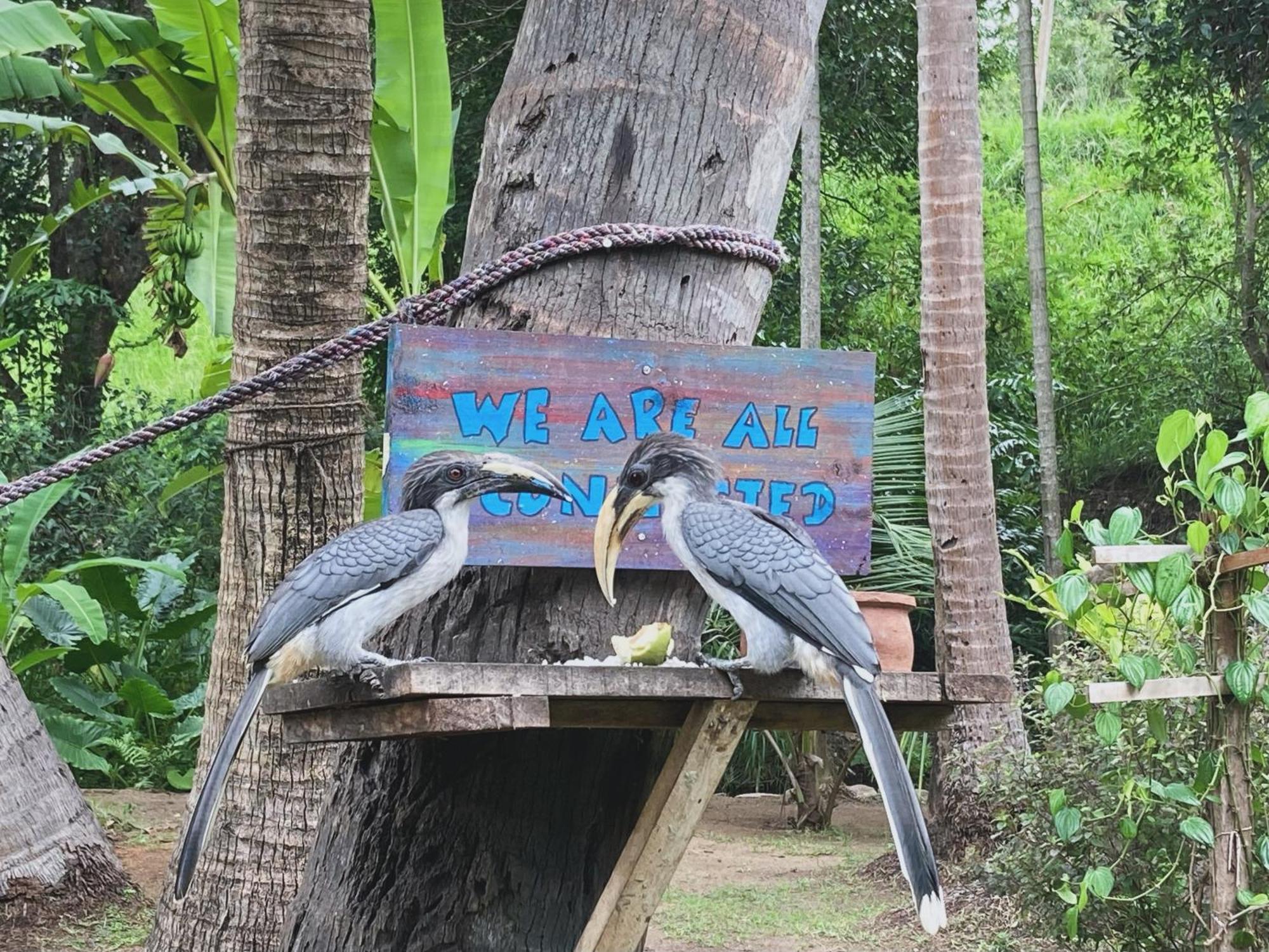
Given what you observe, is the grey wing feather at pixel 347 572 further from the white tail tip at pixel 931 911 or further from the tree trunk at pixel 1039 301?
the tree trunk at pixel 1039 301

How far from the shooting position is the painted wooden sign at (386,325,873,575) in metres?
2.77

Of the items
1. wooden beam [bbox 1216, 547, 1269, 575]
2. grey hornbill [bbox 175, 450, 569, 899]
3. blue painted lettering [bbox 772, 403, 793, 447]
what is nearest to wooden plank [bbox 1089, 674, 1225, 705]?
wooden beam [bbox 1216, 547, 1269, 575]

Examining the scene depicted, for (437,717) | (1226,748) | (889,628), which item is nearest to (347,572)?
(437,717)

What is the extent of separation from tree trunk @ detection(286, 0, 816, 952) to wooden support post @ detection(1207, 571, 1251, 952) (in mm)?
1632

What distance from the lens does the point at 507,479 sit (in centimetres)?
263

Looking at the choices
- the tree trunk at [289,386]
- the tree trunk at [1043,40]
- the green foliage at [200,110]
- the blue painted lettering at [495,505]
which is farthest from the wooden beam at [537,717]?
the tree trunk at [1043,40]

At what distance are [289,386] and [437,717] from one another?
1897 mm

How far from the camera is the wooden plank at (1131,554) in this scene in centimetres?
369

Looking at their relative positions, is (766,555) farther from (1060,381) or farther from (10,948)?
(1060,381)

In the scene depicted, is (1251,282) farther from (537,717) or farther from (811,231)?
(537,717)

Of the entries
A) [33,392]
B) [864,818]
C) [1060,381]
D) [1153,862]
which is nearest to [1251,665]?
[1153,862]

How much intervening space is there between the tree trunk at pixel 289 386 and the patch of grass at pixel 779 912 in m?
2.72

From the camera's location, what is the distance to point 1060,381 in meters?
12.9

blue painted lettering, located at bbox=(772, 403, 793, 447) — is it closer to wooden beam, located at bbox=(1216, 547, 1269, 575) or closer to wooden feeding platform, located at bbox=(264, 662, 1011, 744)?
wooden feeding platform, located at bbox=(264, 662, 1011, 744)
